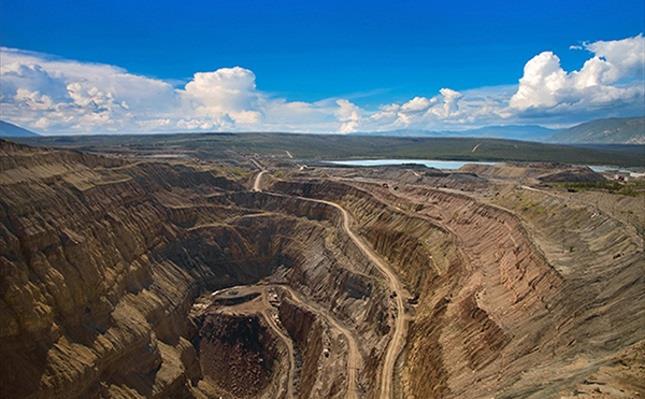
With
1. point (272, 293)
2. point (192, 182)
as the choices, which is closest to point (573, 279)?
point (272, 293)

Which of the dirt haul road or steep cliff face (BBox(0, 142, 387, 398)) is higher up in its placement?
steep cliff face (BBox(0, 142, 387, 398))

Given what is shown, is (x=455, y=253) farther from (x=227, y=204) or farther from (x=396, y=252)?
(x=227, y=204)

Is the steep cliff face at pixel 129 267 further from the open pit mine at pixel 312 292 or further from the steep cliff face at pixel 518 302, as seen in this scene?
the steep cliff face at pixel 518 302

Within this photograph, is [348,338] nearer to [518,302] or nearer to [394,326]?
[394,326]

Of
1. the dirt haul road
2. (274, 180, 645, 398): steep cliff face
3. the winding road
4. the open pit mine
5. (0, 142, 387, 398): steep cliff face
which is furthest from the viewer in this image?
the dirt haul road

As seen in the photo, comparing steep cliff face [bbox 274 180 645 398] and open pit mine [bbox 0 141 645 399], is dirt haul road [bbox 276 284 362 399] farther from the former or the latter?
steep cliff face [bbox 274 180 645 398]

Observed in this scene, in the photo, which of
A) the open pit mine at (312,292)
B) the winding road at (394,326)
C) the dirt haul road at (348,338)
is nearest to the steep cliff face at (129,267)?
the open pit mine at (312,292)

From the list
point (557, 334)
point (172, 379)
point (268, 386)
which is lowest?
point (268, 386)

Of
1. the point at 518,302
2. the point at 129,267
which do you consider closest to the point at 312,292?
the point at 129,267

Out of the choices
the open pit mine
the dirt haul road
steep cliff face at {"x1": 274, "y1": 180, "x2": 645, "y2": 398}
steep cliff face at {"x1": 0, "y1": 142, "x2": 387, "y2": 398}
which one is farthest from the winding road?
steep cliff face at {"x1": 0, "y1": 142, "x2": 387, "y2": 398}
